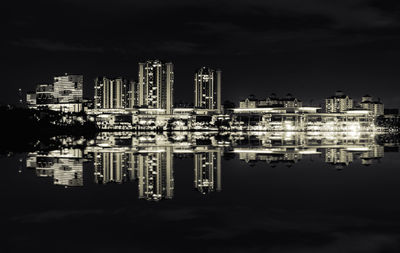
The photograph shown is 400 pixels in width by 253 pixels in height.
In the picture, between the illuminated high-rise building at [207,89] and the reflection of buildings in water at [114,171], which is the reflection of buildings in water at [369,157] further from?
the illuminated high-rise building at [207,89]

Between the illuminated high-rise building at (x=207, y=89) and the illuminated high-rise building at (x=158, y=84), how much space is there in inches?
636

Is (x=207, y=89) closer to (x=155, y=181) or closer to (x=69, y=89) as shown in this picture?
(x=69, y=89)

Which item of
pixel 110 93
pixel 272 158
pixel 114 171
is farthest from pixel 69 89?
pixel 114 171

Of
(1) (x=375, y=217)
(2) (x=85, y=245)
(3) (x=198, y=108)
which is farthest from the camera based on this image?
(3) (x=198, y=108)

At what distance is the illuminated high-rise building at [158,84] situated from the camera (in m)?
157

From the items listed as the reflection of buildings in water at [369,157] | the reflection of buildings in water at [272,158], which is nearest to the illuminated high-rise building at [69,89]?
the reflection of buildings in water at [272,158]

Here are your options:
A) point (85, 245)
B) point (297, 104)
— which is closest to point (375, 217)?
point (85, 245)

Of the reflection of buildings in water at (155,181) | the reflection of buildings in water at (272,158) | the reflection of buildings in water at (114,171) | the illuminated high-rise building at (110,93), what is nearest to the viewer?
the reflection of buildings in water at (155,181)

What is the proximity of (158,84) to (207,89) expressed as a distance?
22729mm

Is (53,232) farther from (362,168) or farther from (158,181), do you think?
(362,168)

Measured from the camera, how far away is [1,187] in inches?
491

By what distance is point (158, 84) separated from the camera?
158375mm

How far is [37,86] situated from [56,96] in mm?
9391

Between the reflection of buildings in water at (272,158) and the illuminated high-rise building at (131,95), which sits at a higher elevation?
the illuminated high-rise building at (131,95)
